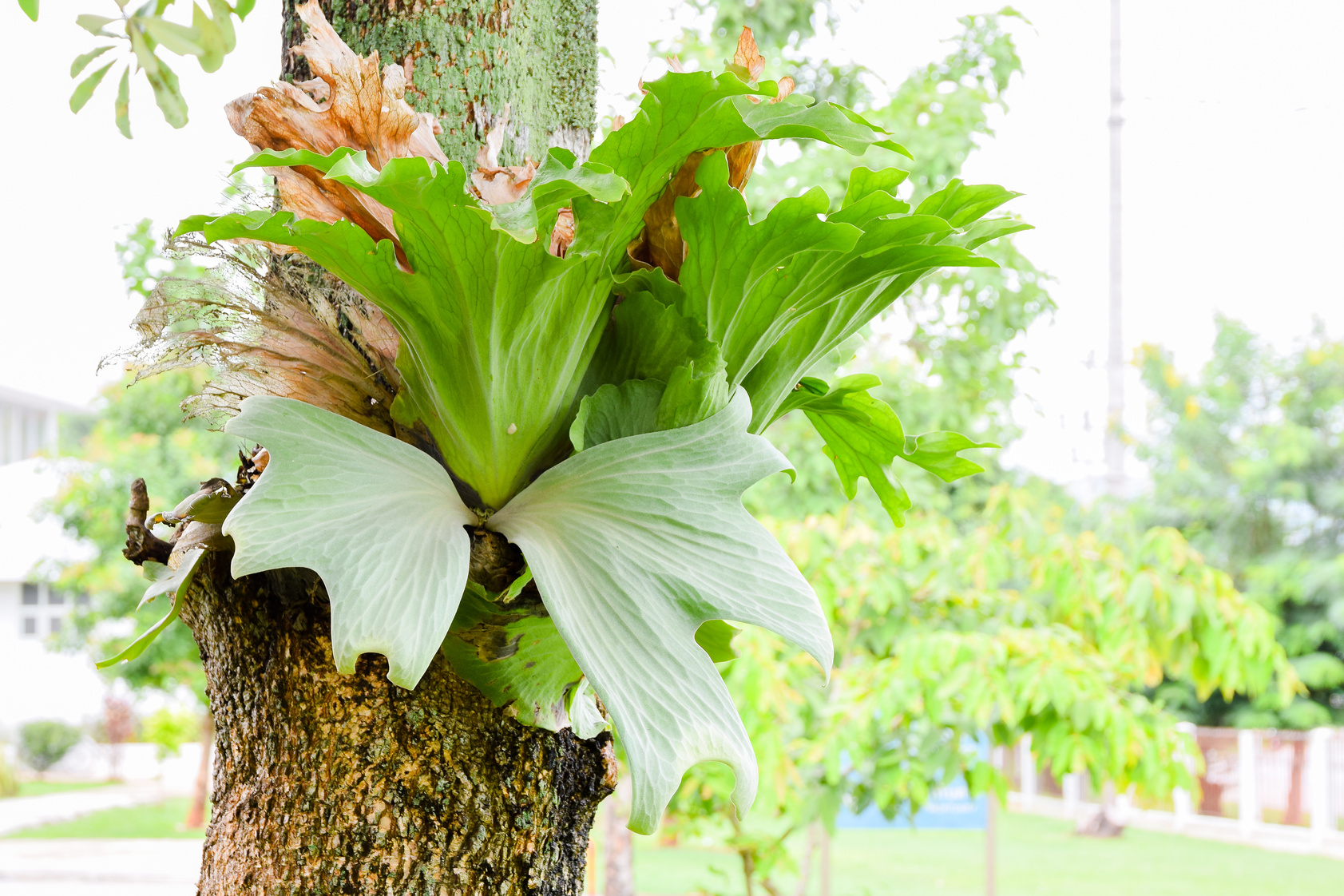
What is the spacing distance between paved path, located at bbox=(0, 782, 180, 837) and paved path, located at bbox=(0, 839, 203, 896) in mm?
806

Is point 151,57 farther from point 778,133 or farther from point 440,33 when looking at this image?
point 778,133

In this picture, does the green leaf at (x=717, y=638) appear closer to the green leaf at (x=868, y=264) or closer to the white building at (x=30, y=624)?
the green leaf at (x=868, y=264)

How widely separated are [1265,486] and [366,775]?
9345 millimetres

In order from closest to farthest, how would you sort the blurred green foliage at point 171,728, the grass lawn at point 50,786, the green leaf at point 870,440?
the green leaf at point 870,440, the blurred green foliage at point 171,728, the grass lawn at point 50,786

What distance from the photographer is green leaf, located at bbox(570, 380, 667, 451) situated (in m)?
0.49

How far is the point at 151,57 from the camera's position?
2.05 ft

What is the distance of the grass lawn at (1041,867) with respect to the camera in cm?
596

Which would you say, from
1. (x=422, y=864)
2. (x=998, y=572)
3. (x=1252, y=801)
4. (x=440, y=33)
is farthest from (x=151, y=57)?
(x=1252, y=801)

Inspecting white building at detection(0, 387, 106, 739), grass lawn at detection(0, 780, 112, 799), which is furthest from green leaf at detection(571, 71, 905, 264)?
grass lawn at detection(0, 780, 112, 799)

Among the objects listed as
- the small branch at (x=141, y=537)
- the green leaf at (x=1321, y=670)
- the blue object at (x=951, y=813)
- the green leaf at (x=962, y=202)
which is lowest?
the green leaf at (x=1321, y=670)

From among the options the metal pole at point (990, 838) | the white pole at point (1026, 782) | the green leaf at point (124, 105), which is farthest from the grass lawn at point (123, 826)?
the green leaf at point (124, 105)

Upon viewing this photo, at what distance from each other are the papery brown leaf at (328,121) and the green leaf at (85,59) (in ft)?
0.80

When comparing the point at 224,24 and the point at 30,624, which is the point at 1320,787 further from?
the point at 30,624

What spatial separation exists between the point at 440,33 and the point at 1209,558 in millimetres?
9279
